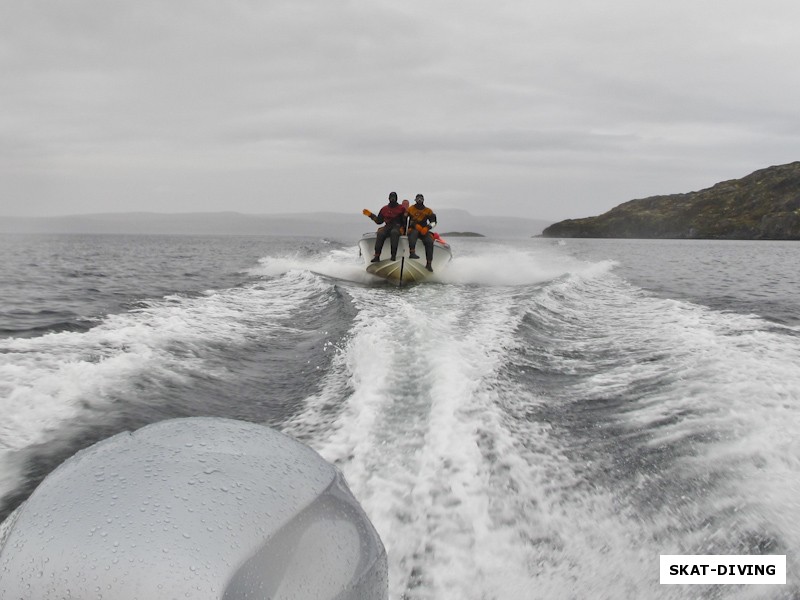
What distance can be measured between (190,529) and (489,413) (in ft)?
12.4

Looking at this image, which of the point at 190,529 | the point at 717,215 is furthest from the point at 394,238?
the point at 717,215

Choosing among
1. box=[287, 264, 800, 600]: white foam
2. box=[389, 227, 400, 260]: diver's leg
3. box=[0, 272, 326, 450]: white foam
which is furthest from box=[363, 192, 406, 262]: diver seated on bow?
box=[287, 264, 800, 600]: white foam

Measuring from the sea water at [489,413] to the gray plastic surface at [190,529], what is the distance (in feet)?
3.27

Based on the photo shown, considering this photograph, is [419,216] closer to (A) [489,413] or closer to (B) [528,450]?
(A) [489,413]

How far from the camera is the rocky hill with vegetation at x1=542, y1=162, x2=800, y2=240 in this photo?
115 metres

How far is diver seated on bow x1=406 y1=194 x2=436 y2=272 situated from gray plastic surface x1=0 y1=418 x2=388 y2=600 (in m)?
14.9

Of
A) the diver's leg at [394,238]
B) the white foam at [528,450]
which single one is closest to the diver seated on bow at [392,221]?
the diver's leg at [394,238]

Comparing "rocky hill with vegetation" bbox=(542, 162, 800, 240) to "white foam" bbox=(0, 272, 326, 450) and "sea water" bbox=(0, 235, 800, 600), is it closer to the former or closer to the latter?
"sea water" bbox=(0, 235, 800, 600)

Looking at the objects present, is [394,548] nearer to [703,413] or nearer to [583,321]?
[703,413]

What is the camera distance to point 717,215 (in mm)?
129875

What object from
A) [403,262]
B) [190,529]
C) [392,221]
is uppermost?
[392,221]

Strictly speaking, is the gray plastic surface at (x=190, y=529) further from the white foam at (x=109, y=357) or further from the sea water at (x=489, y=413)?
the white foam at (x=109, y=357)

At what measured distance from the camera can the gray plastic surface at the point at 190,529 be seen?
70.8 inches

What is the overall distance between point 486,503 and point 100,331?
703cm
